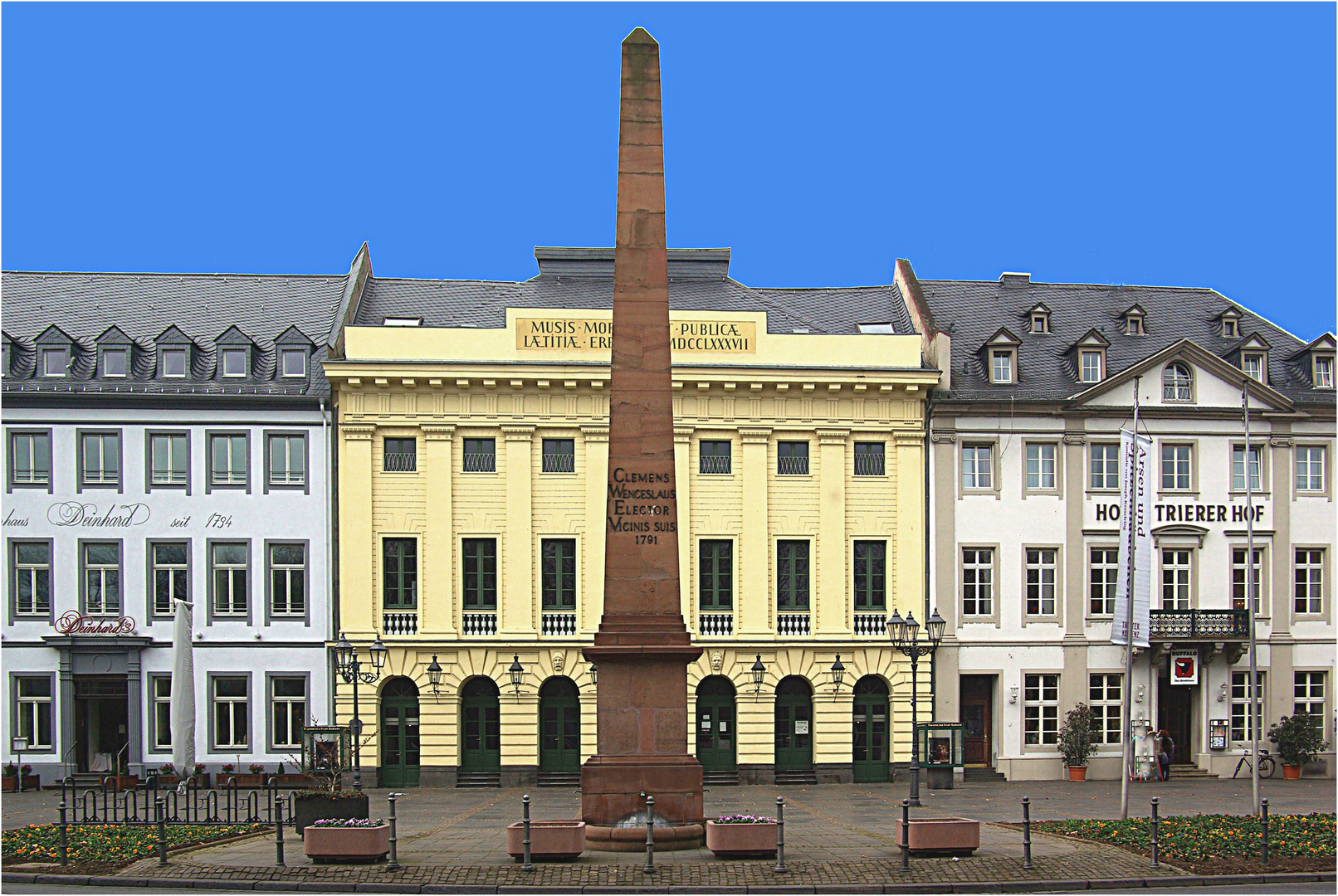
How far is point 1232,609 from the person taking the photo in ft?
130

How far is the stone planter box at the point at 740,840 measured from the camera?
20.8 metres

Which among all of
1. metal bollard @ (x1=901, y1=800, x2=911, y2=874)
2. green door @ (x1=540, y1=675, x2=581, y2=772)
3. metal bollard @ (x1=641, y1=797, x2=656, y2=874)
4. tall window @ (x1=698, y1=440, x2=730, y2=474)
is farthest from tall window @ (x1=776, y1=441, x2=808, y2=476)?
metal bollard @ (x1=901, y1=800, x2=911, y2=874)

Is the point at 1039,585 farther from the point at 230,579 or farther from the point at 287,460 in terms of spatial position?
the point at 230,579

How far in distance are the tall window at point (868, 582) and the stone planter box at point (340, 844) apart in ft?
69.1

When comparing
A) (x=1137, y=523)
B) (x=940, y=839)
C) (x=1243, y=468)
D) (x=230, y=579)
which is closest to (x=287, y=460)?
(x=230, y=579)

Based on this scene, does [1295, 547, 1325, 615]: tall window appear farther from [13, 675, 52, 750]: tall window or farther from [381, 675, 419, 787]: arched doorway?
[13, 675, 52, 750]: tall window

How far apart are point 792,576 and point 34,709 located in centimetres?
2038

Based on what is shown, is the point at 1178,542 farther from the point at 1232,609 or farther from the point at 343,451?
the point at 343,451

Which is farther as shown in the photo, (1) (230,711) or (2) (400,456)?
(2) (400,456)

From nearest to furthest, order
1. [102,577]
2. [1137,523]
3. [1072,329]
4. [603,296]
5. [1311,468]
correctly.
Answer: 1. [1137,523]
2. [102,577]
3. [1311,468]
4. [603,296]
5. [1072,329]

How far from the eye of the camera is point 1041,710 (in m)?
39.7

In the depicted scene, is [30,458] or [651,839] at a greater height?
[30,458]

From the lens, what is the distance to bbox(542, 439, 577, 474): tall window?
1547 inches

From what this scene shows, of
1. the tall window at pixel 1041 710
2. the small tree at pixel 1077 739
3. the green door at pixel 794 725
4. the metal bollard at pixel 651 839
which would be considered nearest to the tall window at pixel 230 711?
the green door at pixel 794 725
